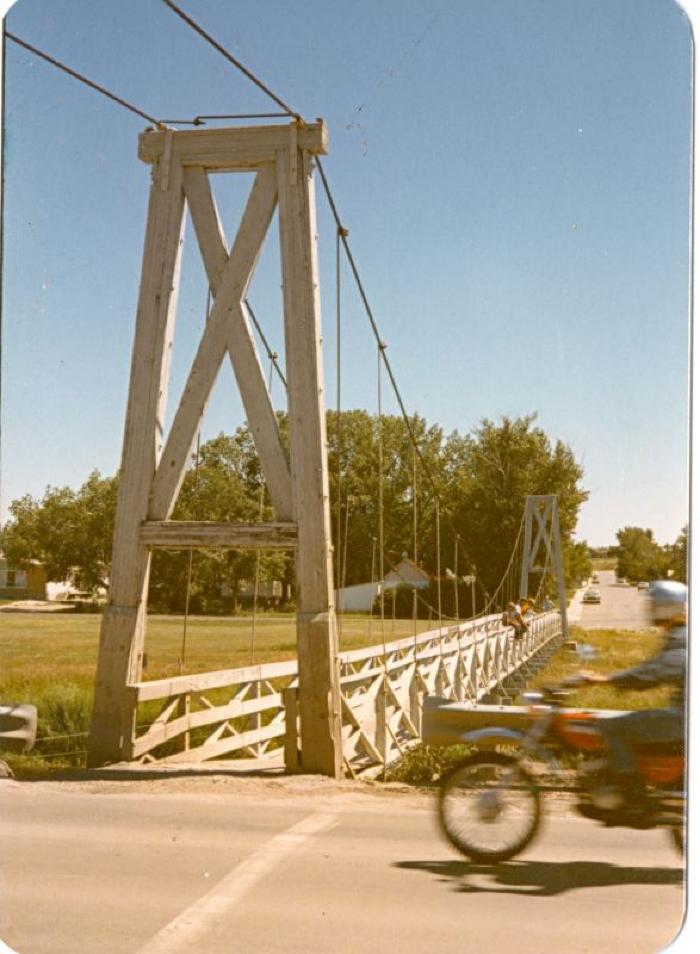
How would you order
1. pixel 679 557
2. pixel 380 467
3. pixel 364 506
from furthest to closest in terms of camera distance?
pixel 364 506 < pixel 380 467 < pixel 679 557

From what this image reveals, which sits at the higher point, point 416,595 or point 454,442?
point 454,442

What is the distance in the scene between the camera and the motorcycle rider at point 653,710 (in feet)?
11.2

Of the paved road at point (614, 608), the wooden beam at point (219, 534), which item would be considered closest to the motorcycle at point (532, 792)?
the paved road at point (614, 608)

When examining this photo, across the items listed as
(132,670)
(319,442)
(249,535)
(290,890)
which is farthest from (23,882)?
(319,442)

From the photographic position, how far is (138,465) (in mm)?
5266

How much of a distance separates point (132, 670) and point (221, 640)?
2452 mm

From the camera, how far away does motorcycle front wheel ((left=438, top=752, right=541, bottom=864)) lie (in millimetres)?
3393

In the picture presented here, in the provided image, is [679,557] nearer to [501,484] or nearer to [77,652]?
[501,484]

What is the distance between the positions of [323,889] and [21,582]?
88.5 inches

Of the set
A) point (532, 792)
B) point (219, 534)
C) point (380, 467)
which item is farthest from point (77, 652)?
point (532, 792)

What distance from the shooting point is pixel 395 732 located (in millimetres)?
5980

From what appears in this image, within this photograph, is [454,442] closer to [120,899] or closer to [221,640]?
[221,640]

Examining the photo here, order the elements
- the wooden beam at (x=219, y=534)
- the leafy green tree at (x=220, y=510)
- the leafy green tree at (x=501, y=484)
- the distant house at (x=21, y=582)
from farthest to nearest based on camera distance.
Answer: the leafy green tree at (x=220, y=510)
the wooden beam at (x=219, y=534)
the leafy green tree at (x=501, y=484)
the distant house at (x=21, y=582)

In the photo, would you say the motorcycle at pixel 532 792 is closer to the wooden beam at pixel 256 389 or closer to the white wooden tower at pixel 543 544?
the white wooden tower at pixel 543 544
